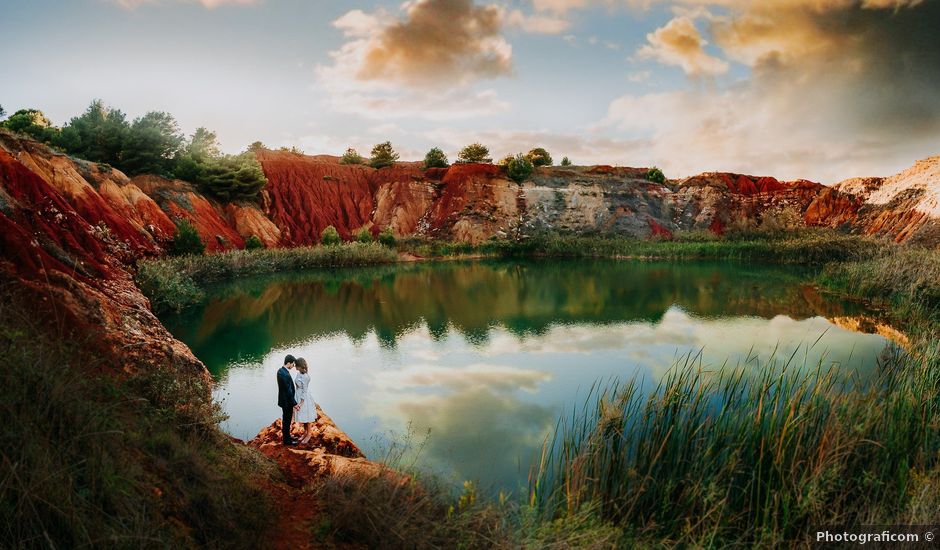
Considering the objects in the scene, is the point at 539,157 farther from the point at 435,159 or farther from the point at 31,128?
the point at 31,128

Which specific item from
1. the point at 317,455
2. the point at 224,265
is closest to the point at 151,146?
the point at 224,265

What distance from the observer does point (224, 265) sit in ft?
95.1

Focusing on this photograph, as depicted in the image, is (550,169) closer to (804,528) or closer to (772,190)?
(772,190)

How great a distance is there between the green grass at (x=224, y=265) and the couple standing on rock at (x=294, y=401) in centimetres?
1329

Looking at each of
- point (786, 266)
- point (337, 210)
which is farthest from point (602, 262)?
point (337, 210)

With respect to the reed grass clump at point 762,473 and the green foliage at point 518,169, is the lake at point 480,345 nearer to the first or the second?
the reed grass clump at point 762,473

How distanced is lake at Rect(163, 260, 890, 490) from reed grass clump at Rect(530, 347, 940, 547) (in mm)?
1513

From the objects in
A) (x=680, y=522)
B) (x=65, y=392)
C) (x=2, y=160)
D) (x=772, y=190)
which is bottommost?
(x=680, y=522)

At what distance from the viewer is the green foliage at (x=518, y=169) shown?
5178 centimetres

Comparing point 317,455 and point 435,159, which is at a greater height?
point 435,159

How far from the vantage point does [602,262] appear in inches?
1551

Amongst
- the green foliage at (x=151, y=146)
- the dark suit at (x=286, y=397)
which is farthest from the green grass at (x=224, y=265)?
the dark suit at (x=286, y=397)

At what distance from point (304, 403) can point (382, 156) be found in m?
51.8

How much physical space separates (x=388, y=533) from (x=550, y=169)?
175ft
